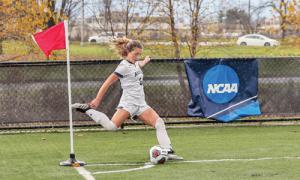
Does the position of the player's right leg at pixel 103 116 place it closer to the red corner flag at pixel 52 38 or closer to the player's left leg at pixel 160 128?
the player's left leg at pixel 160 128

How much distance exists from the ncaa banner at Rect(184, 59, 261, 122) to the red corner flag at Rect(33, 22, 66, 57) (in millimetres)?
4571

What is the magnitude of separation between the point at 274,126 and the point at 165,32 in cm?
429

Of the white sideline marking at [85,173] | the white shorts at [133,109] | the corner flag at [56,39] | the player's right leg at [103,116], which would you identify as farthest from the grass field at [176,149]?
the white shorts at [133,109]

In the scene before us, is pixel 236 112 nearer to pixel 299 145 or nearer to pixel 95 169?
pixel 299 145

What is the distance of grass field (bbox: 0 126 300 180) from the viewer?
8.76m

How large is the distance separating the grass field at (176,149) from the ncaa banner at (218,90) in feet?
1.07

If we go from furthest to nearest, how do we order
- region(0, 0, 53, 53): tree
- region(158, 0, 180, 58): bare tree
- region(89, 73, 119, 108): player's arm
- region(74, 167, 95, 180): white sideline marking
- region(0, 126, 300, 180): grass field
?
region(158, 0, 180, 58): bare tree, region(0, 0, 53, 53): tree, region(89, 73, 119, 108): player's arm, region(0, 126, 300, 180): grass field, region(74, 167, 95, 180): white sideline marking

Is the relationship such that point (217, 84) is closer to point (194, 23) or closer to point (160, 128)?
point (194, 23)

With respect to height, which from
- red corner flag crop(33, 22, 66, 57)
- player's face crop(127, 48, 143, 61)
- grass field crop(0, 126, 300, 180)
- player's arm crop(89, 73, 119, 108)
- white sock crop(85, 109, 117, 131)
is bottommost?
grass field crop(0, 126, 300, 180)

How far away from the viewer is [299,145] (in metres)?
11.2

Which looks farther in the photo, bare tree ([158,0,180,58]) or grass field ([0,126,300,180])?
bare tree ([158,0,180,58])

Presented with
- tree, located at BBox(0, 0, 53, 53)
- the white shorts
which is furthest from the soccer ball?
tree, located at BBox(0, 0, 53, 53)

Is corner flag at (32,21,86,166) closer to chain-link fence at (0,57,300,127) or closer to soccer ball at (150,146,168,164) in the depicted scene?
soccer ball at (150,146,168,164)

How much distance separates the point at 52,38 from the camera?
959 centimetres
